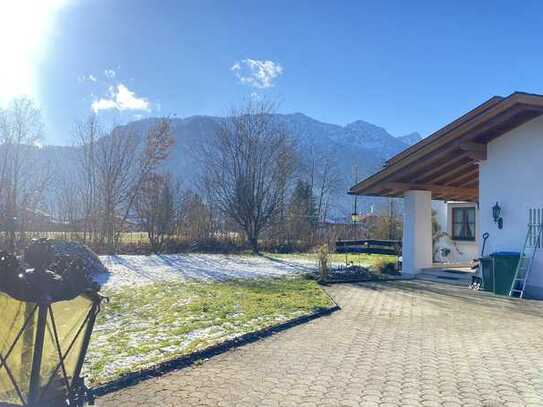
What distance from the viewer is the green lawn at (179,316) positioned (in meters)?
5.24

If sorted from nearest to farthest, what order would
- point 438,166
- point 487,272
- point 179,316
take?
point 179,316 < point 487,272 < point 438,166

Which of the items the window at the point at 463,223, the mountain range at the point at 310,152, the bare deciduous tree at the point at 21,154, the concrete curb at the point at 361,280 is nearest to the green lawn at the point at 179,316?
the concrete curb at the point at 361,280

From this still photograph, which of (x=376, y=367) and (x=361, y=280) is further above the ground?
(x=361, y=280)

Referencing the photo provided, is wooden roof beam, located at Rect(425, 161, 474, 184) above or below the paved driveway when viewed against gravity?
above

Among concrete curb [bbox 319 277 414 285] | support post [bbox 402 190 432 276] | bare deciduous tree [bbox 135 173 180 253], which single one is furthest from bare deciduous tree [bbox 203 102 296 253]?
concrete curb [bbox 319 277 414 285]

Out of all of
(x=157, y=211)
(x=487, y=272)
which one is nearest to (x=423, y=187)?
(x=487, y=272)

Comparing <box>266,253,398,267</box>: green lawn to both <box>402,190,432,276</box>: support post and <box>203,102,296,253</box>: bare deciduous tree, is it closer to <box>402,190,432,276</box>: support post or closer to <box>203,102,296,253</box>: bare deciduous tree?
<box>402,190,432,276</box>: support post

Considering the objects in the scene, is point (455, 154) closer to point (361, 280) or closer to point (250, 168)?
point (361, 280)

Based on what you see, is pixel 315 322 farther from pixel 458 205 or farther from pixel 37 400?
pixel 458 205

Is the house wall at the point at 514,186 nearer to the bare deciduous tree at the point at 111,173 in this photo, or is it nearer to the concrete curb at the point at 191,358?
the concrete curb at the point at 191,358

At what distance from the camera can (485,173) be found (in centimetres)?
1127

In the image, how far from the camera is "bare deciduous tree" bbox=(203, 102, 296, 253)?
24469 mm

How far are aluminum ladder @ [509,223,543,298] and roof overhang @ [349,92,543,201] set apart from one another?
83.5 inches

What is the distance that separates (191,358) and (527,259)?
817cm
